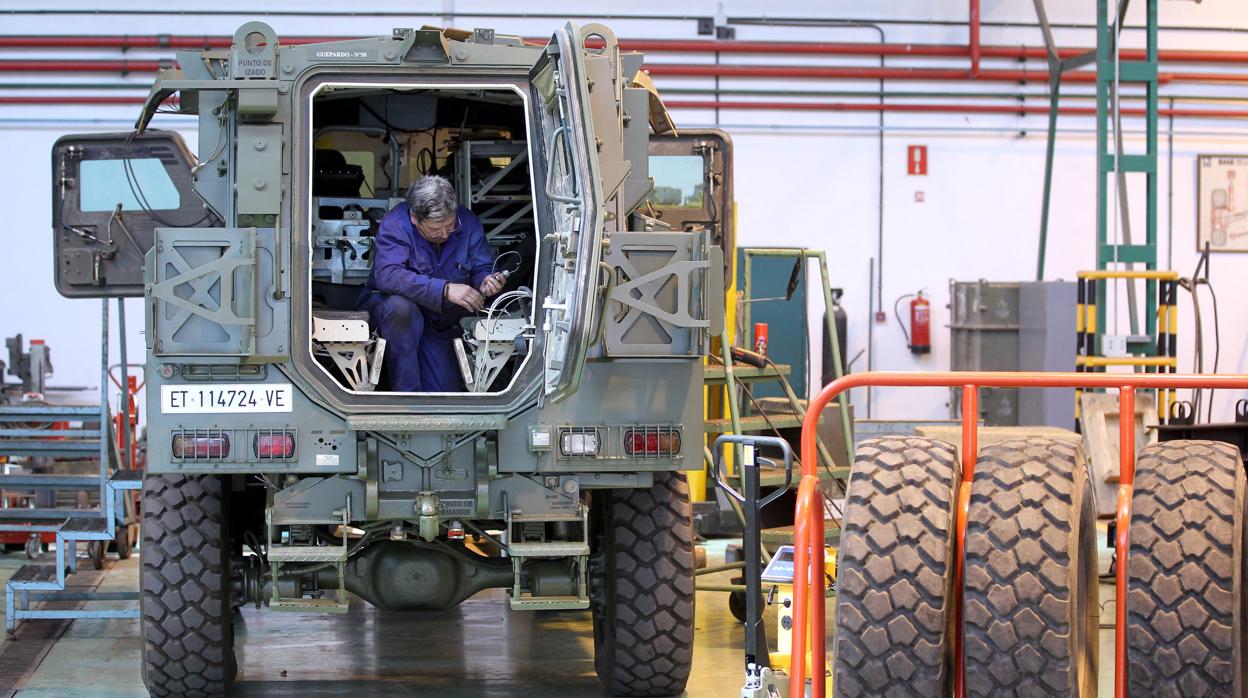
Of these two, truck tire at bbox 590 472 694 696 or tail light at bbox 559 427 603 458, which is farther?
truck tire at bbox 590 472 694 696

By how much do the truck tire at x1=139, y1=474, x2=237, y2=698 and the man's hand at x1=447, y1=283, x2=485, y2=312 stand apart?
109 centimetres

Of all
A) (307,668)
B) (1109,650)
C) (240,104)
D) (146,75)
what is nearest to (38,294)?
(146,75)

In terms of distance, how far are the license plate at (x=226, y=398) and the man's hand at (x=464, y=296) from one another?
82cm

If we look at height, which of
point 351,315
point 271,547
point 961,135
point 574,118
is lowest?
point 271,547

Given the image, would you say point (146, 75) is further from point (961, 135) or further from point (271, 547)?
point (271, 547)

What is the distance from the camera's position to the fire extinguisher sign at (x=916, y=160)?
13.7 metres

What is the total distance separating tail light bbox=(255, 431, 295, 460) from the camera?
5277mm

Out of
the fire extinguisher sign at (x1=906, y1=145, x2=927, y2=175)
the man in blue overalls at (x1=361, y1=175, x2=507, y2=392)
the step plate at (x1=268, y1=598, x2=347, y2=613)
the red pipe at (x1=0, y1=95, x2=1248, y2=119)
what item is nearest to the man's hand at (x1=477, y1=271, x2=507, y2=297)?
the man in blue overalls at (x1=361, y1=175, x2=507, y2=392)

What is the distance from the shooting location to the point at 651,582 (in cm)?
558

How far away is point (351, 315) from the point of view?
19.0 feet

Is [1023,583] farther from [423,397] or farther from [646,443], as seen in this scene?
[423,397]

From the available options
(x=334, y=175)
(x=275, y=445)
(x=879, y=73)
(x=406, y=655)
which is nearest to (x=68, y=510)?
(x=406, y=655)

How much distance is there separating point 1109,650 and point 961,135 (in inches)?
308

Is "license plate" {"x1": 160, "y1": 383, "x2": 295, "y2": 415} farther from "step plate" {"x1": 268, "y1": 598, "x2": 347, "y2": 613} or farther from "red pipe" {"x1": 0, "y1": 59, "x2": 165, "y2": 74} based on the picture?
"red pipe" {"x1": 0, "y1": 59, "x2": 165, "y2": 74}
